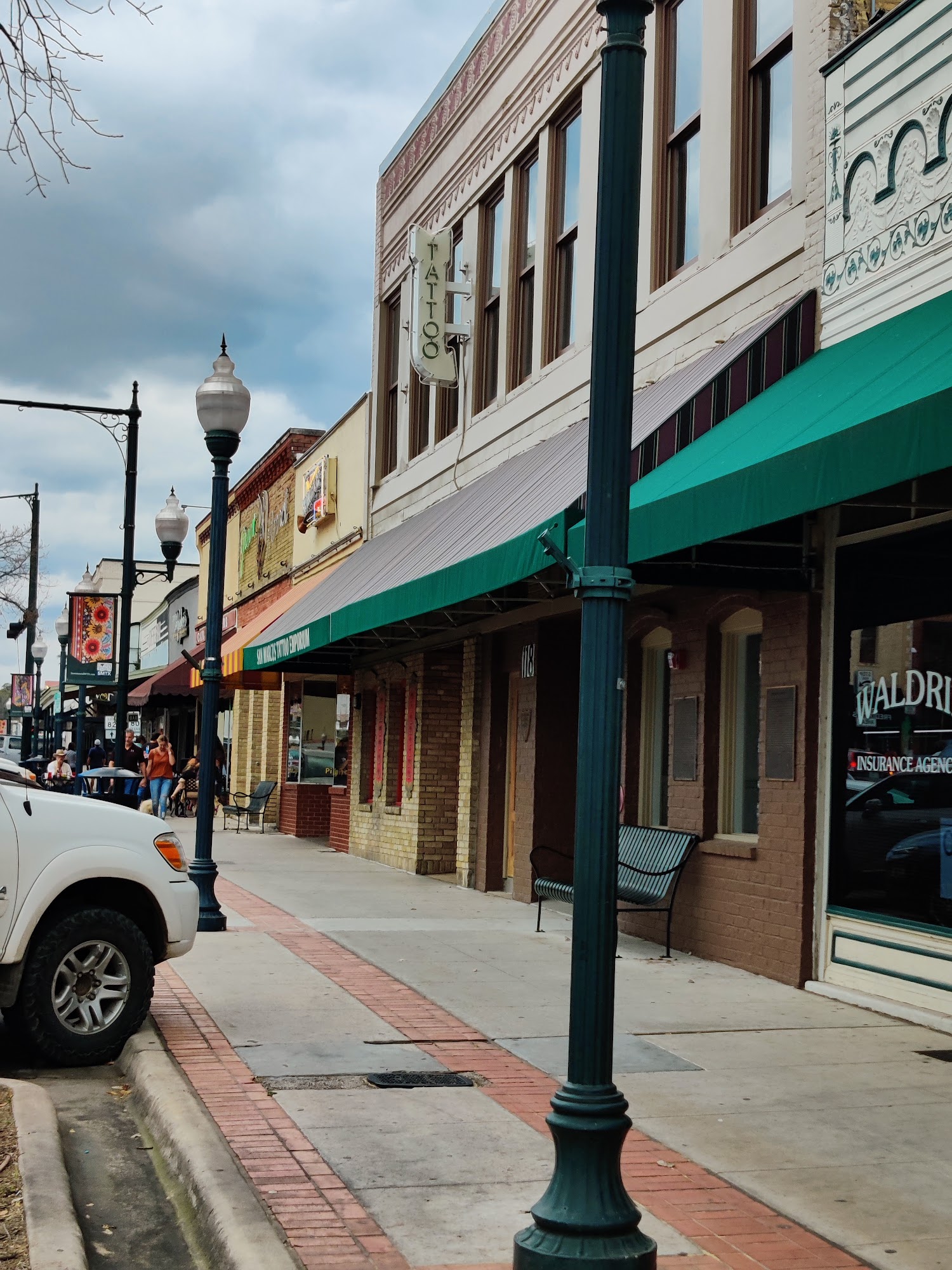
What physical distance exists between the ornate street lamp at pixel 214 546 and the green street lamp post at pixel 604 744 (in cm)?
846

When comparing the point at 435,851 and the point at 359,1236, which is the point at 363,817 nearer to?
the point at 435,851

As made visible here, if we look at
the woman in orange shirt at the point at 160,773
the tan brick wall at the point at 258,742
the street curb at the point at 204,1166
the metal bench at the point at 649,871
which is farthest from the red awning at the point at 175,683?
the street curb at the point at 204,1166

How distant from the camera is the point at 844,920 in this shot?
31.6 ft

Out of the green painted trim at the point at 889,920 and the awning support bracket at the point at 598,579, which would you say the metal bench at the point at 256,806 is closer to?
the green painted trim at the point at 889,920

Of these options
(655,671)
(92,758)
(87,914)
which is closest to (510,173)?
(655,671)

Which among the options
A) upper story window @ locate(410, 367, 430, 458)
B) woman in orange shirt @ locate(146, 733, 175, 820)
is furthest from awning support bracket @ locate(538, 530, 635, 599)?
woman in orange shirt @ locate(146, 733, 175, 820)

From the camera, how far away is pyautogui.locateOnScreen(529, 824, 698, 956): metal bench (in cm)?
1133

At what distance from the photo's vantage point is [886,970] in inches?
361

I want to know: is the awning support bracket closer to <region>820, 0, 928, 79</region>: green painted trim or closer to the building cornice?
<region>820, 0, 928, 79</region>: green painted trim

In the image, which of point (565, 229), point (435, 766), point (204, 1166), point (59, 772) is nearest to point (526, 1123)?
point (204, 1166)

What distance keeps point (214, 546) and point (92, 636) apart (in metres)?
10.3

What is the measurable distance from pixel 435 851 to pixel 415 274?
717 centimetres

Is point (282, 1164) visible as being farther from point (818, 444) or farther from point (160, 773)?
point (160, 773)

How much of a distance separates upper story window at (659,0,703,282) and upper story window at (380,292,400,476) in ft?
30.7
